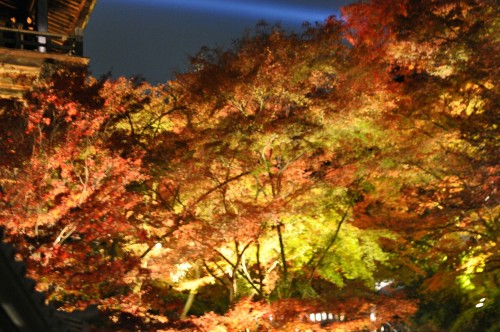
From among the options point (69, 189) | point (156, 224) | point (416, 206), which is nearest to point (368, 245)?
point (416, 206)

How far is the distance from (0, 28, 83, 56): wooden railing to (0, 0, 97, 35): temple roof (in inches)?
66.4

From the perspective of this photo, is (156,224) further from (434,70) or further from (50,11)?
(50,11)

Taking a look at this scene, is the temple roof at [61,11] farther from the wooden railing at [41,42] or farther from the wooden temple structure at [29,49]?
the wooden railing at [41,42]

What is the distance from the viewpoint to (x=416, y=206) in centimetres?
1659

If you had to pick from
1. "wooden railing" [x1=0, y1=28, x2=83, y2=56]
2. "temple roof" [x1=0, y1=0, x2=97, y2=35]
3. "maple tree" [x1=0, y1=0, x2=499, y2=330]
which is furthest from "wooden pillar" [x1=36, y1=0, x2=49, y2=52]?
"maple tree" [x1=0, y1=0, x2=499, y2=330]

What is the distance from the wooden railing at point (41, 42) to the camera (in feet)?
49.2

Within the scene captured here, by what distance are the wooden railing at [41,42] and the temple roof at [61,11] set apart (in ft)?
5.53

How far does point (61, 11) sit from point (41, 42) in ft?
9.84

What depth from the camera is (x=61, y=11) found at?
18.6m

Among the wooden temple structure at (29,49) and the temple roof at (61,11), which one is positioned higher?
the temple roof at (61,11)

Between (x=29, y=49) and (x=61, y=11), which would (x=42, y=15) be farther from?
(x=61, y=11)

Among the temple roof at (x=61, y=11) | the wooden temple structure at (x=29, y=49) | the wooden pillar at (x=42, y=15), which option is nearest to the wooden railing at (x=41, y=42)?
the wooden temple structure at (x=29, y=49)

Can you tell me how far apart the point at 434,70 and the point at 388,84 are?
9.84 ft

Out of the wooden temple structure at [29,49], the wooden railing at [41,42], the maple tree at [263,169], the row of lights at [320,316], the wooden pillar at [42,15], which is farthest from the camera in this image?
the wooden pillar at [42,15]
